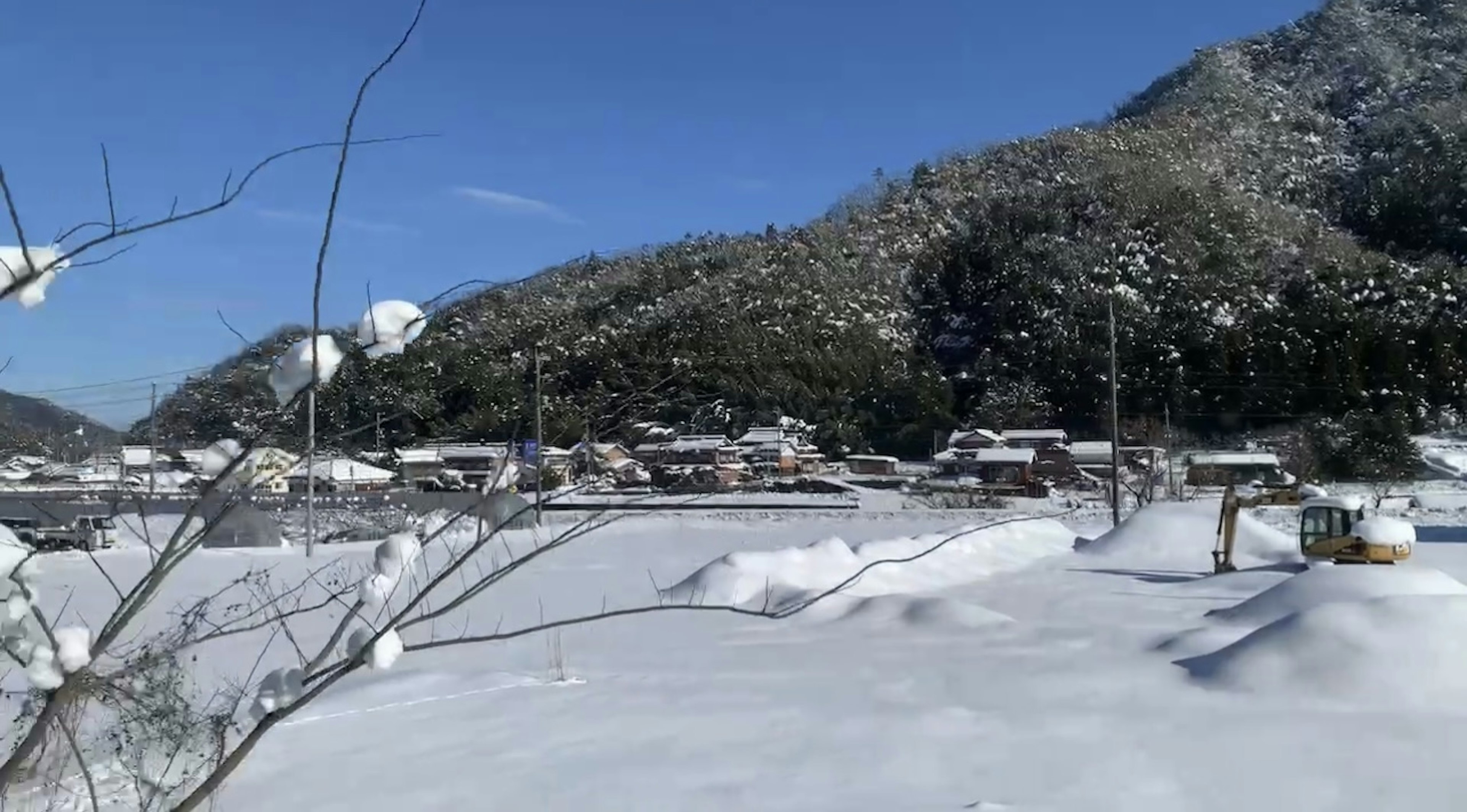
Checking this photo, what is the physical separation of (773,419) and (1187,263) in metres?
66.7

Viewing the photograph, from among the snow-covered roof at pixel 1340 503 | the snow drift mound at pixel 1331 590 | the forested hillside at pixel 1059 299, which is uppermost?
the forested hillside at pixel 1059 299

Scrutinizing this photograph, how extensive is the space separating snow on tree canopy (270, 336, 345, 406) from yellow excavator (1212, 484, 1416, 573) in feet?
52.4

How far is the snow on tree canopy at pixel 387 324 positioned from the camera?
1750 mm

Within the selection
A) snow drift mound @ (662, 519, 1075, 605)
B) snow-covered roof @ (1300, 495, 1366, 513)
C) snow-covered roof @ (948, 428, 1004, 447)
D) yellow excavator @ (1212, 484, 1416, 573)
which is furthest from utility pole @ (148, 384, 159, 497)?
snow-covered roof @ (948, 428, 1004, 447)

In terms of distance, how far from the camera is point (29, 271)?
1.56 metres

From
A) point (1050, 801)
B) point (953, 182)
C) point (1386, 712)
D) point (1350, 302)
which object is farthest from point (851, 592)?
point (953, 182)

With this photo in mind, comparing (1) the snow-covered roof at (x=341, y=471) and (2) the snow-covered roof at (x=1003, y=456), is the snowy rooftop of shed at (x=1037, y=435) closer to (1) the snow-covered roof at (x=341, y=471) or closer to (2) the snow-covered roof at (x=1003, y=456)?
(2) the snow-covered roof at (x=1003, y=456)

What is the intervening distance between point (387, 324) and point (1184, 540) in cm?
2018

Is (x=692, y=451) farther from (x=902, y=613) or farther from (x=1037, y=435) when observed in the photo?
(x=1037, y=435)

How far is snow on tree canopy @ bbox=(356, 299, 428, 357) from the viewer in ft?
5.74

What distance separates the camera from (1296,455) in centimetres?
3972

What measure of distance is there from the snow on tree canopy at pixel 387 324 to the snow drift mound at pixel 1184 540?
18432 mm

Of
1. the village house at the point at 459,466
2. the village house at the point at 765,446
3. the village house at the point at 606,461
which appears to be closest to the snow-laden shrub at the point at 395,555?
the village house at the point at 459,466

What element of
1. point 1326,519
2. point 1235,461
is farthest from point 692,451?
→ point 1235,461
